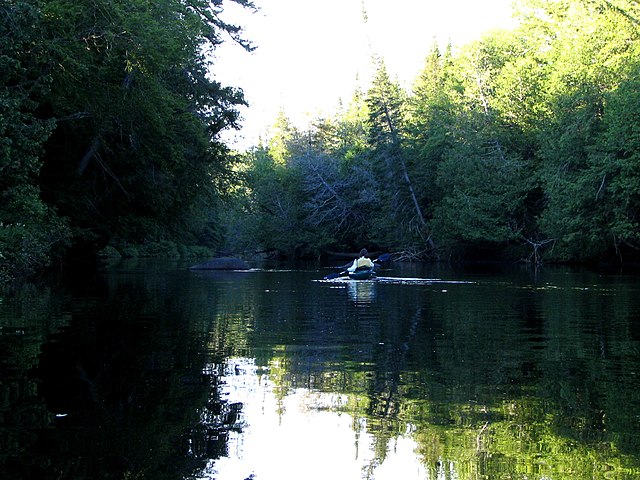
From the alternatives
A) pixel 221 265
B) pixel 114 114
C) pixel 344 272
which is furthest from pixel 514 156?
pixel 114 114

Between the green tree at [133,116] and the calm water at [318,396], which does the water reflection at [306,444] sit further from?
the green tree at [133,116]

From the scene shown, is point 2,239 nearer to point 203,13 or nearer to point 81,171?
point 81,171

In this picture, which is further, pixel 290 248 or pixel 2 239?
pixel 290 248

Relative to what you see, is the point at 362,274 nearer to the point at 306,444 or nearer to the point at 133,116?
the point at 133,116

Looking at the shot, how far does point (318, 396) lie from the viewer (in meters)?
7.23

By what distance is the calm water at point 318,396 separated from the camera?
515cm

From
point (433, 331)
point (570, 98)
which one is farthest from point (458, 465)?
point (570, 98)

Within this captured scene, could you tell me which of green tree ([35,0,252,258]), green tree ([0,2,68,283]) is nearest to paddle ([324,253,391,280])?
green tree ([35,0,252,258])

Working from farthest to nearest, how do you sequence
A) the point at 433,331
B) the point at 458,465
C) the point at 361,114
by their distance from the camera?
the point at 361,114, the point at 433,331, the point at 458,465

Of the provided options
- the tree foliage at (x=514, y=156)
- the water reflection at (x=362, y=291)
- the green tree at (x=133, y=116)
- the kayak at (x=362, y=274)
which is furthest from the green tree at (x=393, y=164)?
the water reflection at (x=362, y=291)

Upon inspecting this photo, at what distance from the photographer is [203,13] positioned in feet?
107

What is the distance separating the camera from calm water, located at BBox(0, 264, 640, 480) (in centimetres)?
515

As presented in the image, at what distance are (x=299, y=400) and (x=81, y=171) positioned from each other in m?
24.4

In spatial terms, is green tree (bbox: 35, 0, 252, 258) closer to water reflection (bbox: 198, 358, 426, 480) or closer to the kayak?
the kayak
